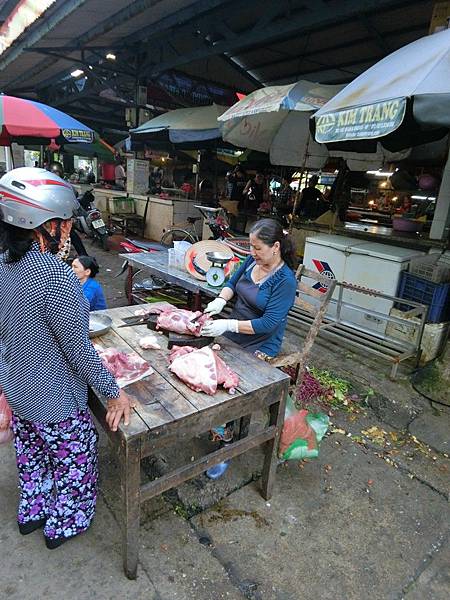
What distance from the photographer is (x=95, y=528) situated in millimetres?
2092

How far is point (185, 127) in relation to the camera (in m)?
7.76

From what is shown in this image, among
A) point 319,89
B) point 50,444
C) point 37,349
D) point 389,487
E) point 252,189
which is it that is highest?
point 319,89

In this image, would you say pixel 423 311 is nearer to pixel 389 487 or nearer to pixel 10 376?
pixel 389 487

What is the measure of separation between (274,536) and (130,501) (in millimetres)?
963

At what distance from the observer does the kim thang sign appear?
114 inches

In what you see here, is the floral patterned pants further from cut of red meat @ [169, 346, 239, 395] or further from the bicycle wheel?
the bicycle wheel

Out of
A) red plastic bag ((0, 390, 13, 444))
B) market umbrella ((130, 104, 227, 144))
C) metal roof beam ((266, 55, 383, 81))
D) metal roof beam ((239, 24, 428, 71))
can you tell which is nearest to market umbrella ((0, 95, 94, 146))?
market umbrella ((130, 104, 227, 144))

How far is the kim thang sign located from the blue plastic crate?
6.73 feet

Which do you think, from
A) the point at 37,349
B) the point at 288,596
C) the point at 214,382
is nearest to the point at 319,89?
the point at 214,382

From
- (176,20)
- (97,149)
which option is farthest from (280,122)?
(97,149)

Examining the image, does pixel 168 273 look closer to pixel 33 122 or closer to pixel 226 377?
pixel 226 377

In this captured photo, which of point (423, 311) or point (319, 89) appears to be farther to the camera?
point (319, 89)

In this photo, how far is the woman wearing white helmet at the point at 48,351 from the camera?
4.92 ft

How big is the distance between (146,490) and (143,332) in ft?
3.46
